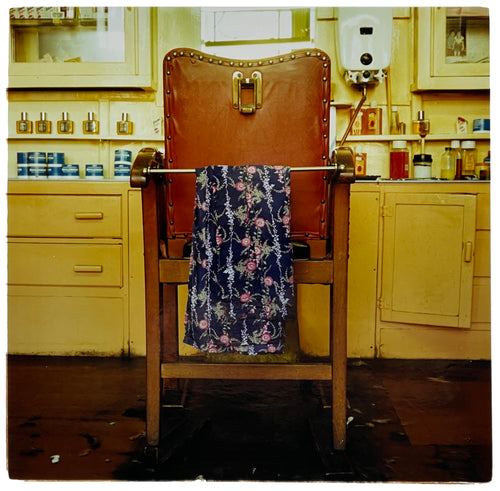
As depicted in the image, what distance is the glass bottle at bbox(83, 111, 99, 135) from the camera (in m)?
2.60

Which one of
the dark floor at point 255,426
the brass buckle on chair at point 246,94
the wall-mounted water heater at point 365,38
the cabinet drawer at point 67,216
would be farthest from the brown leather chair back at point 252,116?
the wall-mounted water heater at point 365,38

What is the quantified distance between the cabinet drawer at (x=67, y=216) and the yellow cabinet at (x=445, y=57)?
1601 millimetres

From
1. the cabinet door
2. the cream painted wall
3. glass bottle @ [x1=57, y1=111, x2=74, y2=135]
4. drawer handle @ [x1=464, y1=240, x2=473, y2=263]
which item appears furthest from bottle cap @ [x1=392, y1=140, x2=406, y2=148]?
glass bottle @ [x1=57, y1=111, x2=74, y2=135]

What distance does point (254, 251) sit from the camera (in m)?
1.34

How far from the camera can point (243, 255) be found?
134cm

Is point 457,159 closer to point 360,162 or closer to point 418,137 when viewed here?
point 418,137

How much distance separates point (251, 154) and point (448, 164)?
4.70 ft

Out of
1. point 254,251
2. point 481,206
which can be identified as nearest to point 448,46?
point 481,206

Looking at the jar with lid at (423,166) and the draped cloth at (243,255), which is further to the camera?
the jar with lid at (423,166)

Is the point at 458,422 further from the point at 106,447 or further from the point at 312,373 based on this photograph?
the point at 106,447

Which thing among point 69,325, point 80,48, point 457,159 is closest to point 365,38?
point 457,159

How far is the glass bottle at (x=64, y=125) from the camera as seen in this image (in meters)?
2.58

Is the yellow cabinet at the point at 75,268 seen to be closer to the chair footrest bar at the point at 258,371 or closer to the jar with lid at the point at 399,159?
the chair footrest bar at the point at 258,371

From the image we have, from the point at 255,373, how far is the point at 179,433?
1.08ft
